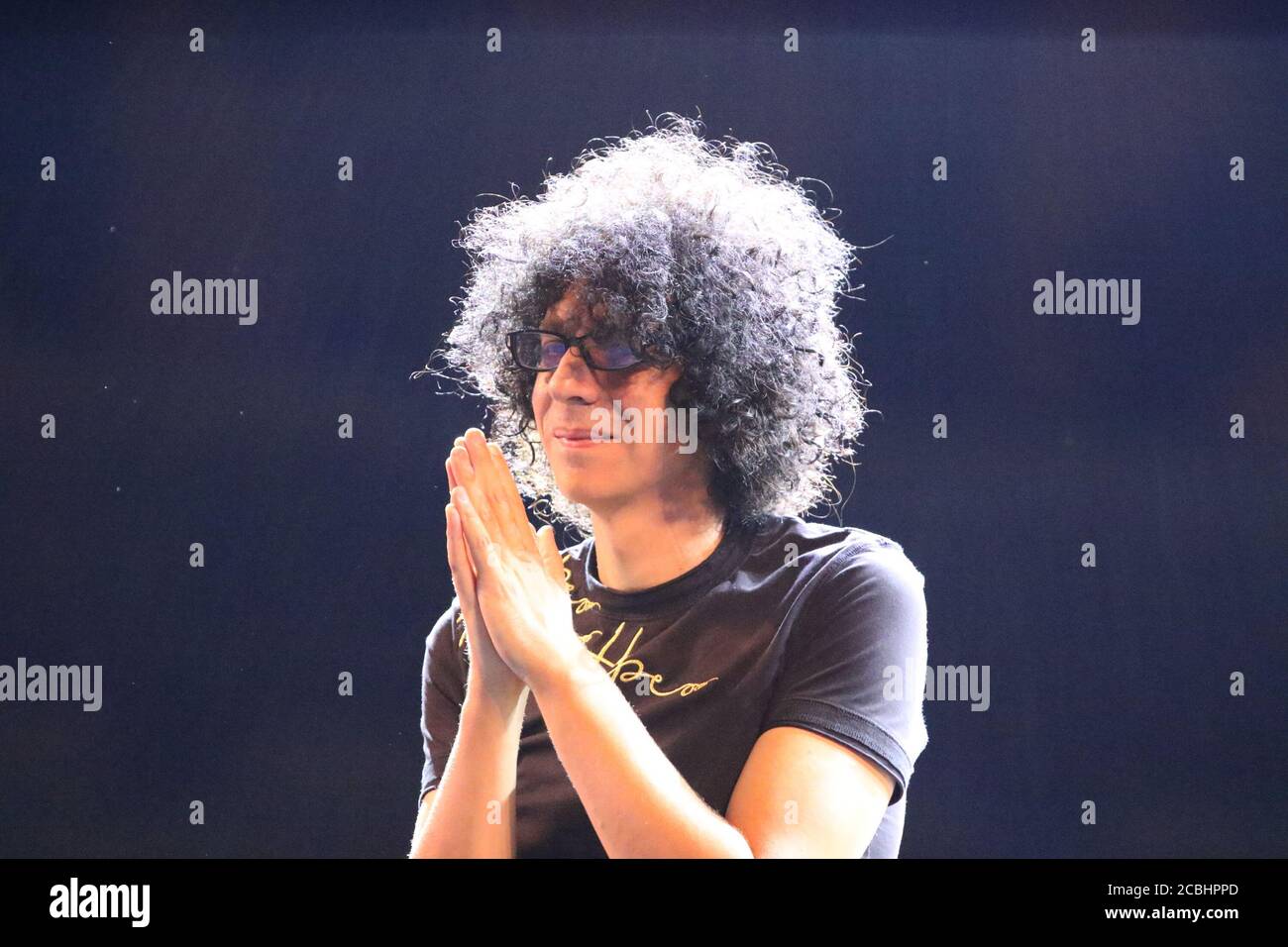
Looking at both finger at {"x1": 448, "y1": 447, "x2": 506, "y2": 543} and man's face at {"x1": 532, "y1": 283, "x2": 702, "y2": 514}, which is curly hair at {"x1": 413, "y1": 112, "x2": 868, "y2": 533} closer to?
man's face at {"x1": 532, "y1": 283, "x2": 702, "y2": 514}

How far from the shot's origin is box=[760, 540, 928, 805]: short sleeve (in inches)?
66.2

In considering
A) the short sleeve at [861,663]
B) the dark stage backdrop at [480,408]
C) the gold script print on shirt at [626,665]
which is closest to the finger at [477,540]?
the gold script print on shirt at [626,665]

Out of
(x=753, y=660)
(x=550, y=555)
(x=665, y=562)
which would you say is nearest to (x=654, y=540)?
(x=665, y=562)

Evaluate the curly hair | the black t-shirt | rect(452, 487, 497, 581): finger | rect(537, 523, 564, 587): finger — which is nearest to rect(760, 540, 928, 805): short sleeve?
the black t-shirt

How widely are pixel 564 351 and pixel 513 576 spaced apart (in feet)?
1.38

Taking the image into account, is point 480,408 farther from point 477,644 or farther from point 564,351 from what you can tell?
point 477,644

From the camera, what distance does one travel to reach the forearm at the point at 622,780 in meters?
1.69

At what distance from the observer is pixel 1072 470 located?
2.25 m

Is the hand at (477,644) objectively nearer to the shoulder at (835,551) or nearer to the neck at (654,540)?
the neck at (654,540)

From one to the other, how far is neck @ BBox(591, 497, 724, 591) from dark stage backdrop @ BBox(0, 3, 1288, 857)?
39 cm

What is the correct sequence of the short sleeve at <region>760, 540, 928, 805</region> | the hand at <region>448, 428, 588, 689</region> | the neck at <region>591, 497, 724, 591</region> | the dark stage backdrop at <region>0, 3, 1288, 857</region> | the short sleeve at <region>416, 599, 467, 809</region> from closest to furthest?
the short sleeve at <region>760, 540, 928, 805</region>, the hand at <region>448, 428, 588, 689</region>, the neck at <region>591, 497, 724, 591</region>, the short sleeve at <region>416, 599, 467, 809</region>, the dark stage backdrop at <region>0, 3, 1288, 857</region>

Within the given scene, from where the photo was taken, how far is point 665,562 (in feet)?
6.33

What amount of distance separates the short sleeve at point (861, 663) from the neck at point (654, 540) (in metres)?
0.24
